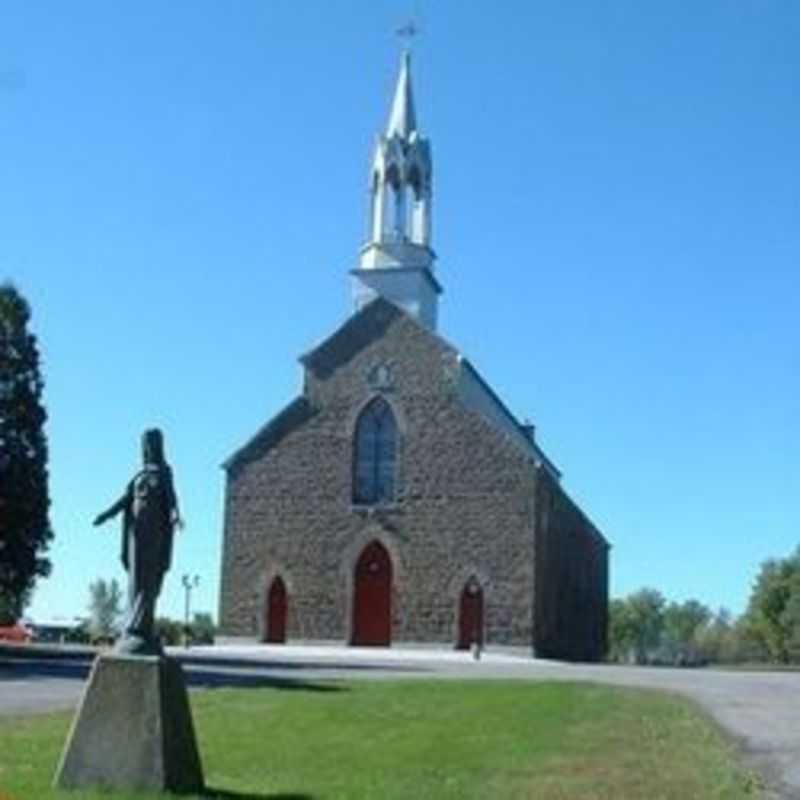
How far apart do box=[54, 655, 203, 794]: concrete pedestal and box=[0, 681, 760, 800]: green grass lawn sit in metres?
0.31

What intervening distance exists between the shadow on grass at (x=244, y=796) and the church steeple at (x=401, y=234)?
45.6m

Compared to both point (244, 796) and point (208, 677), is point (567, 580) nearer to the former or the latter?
point (208, 677)

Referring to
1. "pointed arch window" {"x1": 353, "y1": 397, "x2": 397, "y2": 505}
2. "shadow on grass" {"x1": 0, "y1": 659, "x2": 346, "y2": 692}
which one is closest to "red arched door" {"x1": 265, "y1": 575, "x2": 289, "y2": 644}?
"pointed arch window" {"x1": 353, "y1": 397, "x2": 397, "y2": 505}

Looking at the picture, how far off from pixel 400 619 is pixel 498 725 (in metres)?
33.5

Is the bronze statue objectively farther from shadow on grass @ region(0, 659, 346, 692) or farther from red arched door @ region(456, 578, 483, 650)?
red arched door @ region(456, 578, 483, 650)

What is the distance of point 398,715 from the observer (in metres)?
20.3

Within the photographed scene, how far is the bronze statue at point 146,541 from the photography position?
12938mm

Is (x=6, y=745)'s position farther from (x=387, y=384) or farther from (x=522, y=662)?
(x=387, y=384)

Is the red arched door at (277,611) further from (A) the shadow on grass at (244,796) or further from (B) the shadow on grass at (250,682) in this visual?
(A) the shadow on grass at (244,796)

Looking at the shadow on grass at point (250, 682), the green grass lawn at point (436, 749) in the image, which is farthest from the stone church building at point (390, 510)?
the green grass lawn at point (436, 749)

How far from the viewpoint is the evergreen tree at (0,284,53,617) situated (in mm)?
46969

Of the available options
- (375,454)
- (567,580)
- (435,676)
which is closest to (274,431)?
(375,454)

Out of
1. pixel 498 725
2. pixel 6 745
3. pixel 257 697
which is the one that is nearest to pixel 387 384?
pixel 257 697

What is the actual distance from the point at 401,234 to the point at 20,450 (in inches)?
713
